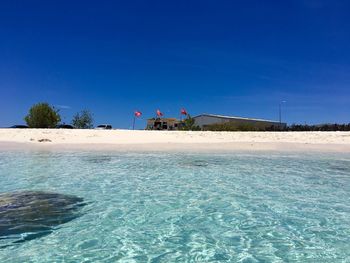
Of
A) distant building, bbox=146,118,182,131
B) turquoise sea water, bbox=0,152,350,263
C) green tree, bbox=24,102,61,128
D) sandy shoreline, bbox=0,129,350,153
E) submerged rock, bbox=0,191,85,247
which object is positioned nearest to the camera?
turquoise sea water, bbox=0,152,350,263

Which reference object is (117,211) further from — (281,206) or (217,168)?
(217,168)

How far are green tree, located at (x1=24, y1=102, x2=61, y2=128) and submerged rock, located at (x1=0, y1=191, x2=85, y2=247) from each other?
50317mm

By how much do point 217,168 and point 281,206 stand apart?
22.2ft

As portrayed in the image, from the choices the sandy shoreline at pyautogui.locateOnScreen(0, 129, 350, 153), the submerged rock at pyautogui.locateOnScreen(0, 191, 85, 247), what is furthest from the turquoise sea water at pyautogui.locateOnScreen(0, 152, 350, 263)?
the sandy shoreline at pyautogui.locateOnScreen(0, 129, 350, 153)

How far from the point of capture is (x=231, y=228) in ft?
19.8

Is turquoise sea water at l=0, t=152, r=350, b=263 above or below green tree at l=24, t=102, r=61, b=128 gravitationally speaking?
below

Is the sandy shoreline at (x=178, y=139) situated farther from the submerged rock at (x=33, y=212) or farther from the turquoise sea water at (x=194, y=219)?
the submerged rock at (x=33, y=212)

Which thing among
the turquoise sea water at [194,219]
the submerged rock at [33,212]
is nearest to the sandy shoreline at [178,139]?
the turquoise sea water at [194,219]

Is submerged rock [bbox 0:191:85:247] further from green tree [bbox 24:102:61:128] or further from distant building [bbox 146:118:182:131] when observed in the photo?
distant building [bbox 146:118:182:131]

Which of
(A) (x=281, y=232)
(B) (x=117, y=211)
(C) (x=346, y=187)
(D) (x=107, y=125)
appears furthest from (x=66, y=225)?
(D) (x=107, y=125)

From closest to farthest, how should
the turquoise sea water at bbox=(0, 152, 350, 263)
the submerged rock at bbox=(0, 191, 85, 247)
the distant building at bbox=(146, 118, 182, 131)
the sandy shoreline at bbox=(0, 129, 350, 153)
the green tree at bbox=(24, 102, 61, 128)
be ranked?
the turquoise sea water at bbox=(0, 152, 350, 263)
the submerged rock at bbox=(0, 191, 85, 247)
the sandy shoreline at bbox=(0, 129, 350, 153)
the green tree at bbox=(24, 102, 61, 128)
the distant building at bbox=(146, 118, 182, 131)

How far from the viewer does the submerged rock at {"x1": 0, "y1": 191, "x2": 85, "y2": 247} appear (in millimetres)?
5625

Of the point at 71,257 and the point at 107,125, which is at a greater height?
the point at 107,125

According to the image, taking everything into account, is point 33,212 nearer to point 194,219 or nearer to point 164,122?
point 194,219
